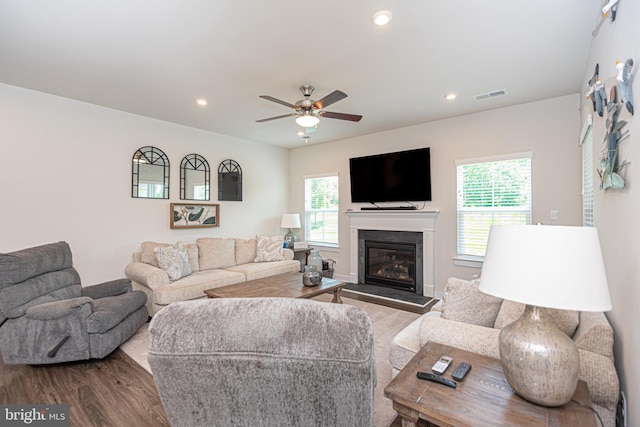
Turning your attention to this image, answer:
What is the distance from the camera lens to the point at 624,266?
137 cm

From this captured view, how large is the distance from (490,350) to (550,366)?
489 millimetres

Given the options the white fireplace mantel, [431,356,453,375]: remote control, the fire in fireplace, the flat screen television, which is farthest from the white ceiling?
the fire in fireplace

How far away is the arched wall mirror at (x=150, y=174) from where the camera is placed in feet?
14.2

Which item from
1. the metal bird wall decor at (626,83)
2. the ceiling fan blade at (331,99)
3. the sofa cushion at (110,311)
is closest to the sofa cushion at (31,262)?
the sofa cushion at (110,311)

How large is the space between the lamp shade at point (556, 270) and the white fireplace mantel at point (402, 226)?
12.1ft

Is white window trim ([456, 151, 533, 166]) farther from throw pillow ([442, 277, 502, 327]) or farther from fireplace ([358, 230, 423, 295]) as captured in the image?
throw pillow ([442, 277, 502, 327])

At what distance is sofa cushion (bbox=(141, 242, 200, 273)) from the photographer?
12.5 feet

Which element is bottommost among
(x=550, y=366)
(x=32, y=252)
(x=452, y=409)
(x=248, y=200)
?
(x=452, y=409)

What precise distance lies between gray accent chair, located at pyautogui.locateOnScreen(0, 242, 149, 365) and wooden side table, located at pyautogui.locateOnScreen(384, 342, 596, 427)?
253 centimetres

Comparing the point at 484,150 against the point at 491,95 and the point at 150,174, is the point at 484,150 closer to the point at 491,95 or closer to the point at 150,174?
the point at 491,95

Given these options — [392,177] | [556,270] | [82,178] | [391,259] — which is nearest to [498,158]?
[392,177]

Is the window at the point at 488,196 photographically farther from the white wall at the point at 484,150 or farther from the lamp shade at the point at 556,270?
the lamp shade at the point at 556,270

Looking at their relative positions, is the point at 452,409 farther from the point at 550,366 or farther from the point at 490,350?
the point at 490,350

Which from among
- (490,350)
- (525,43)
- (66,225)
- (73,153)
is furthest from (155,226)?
(525,43)
